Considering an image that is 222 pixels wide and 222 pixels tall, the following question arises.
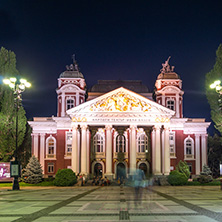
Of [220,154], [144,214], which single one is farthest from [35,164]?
[220,154]

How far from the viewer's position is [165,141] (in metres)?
50.1

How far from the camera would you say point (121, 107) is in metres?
50.1

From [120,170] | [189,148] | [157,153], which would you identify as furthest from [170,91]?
[120,170]

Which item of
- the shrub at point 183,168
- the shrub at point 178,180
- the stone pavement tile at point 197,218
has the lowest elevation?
the shrub at point 178,180

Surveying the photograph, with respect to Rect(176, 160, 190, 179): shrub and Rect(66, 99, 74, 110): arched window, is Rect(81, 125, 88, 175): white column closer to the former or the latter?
Rect(66, 99, 74, 110): arched window

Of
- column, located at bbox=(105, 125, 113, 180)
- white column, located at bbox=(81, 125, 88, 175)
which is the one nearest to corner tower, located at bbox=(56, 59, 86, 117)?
white column, located at bbox=(81, 125, 88, 175)

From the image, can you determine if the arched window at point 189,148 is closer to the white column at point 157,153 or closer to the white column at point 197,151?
the white column at point 197,151

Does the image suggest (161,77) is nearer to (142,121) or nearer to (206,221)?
(142,121)

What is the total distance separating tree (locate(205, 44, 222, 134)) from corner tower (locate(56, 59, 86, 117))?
23.9 metres

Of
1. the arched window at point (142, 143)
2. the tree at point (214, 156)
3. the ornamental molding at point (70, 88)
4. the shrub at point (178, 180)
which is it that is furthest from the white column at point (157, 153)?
the tree at point (214, 156)

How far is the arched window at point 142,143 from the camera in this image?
2324 inches

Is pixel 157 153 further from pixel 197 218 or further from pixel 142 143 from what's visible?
pixel 197 218

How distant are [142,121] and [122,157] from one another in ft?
35.2

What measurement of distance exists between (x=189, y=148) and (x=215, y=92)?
17.0 m
